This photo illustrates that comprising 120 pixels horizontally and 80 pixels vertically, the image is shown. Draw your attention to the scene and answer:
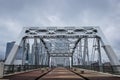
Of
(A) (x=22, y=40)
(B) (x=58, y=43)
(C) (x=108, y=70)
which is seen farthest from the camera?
(B) (x=58, y=43)

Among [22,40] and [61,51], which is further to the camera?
[61,51]

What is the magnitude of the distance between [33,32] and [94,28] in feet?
42.5

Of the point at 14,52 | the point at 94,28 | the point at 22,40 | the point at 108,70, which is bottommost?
the point at 108,70

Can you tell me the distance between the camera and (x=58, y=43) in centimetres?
6969

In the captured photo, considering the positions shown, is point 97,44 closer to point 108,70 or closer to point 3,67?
point 108,70

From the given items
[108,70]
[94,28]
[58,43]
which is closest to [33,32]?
[94,28]

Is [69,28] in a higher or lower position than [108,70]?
higher

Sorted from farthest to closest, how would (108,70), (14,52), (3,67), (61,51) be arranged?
1. (61,51)
2. (14,52)
3. (108,70)
4. (3,67)

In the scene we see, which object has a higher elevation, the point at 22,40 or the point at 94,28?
the point at 94,28

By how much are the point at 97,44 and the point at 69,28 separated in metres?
6.87

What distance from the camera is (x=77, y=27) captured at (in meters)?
39.9

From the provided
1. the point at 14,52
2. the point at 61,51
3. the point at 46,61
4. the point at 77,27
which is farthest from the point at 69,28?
the point at 46,61

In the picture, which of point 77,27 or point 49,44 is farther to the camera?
point 49,44

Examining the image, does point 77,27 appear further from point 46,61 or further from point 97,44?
point 46,61
